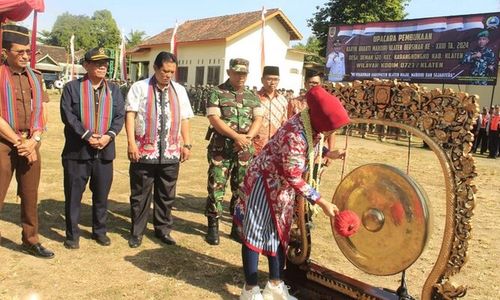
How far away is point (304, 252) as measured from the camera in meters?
3.41

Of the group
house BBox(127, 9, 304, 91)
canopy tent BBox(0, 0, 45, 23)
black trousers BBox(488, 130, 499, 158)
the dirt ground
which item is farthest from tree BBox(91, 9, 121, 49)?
the dirt ground

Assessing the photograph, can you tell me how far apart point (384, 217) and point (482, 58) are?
14.4 meters

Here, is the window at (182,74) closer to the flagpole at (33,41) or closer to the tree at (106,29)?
the flagpole at (33,41)

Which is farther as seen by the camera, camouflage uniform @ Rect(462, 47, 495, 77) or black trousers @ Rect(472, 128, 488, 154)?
black trousers @ Rect(472, 128, 488, 154)

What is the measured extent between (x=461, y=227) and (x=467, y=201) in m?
0.16

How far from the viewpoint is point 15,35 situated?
3.53 m

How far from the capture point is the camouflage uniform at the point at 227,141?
4441 mm

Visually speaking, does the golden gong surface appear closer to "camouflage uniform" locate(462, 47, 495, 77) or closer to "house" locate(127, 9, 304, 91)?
"camouflage uniform" locate(462, 47, 495, 77)

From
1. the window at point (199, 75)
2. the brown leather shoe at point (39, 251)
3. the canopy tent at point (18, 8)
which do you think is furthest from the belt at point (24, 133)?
the window at point (199, 75)

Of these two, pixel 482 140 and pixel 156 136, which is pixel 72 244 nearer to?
pixel 156 136

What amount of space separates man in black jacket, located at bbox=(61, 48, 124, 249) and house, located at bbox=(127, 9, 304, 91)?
2130 cm

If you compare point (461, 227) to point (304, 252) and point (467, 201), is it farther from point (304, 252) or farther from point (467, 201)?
point (304, 252)

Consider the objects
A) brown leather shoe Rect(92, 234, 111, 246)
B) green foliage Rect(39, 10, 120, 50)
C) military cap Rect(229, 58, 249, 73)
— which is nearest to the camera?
brown leather shoe Rect(92, 234, 111, 246)

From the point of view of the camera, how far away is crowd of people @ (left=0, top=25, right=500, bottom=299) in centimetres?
302
